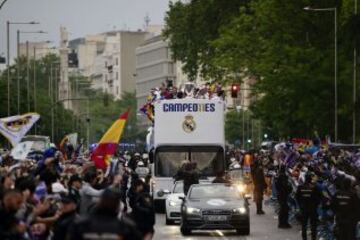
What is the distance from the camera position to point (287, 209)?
39.9 metres

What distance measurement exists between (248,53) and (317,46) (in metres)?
4.34

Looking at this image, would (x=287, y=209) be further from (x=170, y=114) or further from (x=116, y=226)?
(x=116, y=226)

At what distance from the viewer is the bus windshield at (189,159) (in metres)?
46.1

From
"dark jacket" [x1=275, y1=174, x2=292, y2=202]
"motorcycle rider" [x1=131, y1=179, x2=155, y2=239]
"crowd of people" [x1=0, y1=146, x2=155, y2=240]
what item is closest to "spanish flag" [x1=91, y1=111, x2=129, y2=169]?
"crowd of people" [x1=0, y1=146, x2=155, y2=240]

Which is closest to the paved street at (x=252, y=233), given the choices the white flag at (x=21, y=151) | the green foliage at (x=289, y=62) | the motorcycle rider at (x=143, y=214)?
the white flag at (x=21, y=151)

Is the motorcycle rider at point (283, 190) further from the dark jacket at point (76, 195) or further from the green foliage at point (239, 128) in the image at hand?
the green foliage at point (239, 128)

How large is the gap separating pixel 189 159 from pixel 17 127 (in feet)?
48.3

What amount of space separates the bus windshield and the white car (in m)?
3.74

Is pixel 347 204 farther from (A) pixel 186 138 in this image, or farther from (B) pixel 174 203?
(A) pixel 186 138

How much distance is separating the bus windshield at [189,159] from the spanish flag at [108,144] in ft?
64.7

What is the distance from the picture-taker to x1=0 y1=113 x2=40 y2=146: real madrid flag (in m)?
31.6

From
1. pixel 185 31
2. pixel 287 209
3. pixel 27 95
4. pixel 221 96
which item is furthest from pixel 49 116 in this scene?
pixel 287 209

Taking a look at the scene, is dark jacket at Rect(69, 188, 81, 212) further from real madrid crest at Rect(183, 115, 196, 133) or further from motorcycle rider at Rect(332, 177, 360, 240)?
real madrid crest at Rect(183, 115, 196, 133)

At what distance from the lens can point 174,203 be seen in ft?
135
